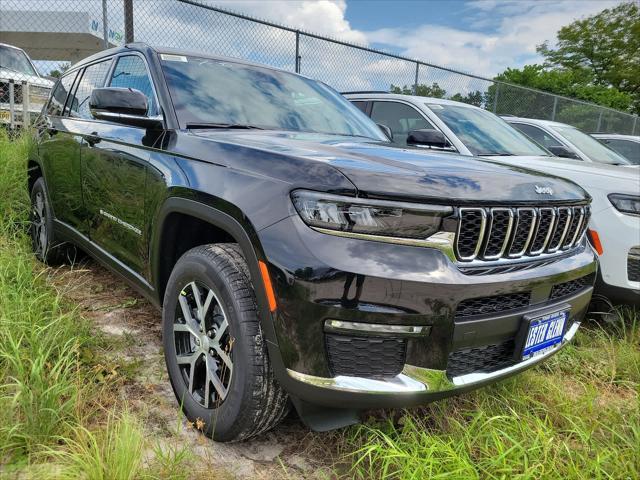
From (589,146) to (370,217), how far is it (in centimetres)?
499

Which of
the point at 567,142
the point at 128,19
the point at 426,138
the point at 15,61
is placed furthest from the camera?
the point at 15,61

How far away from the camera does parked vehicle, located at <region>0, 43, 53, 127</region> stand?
6.45 metres

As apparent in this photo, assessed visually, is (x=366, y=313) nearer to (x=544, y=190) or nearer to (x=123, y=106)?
(x=544, y=190)

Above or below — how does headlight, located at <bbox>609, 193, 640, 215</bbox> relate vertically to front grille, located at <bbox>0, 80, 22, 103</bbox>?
below

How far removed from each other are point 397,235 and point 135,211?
1471 mm

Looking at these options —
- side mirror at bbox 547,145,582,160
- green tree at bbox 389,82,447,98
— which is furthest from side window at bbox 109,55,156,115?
green tree at bbox 389,82,447,98

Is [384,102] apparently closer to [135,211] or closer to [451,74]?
[135,211]

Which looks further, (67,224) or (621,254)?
(67,224)

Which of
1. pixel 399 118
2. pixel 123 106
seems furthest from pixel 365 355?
pixel 399 118

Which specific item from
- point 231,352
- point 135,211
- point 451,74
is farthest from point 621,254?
point 451,74

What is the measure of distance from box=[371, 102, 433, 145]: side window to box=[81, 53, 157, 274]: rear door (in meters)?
2.54

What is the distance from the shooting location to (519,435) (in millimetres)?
1968

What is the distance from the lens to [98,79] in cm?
325

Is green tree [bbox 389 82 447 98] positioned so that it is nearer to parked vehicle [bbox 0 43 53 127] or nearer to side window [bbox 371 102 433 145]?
side window [bbox 371 102 433 145]
